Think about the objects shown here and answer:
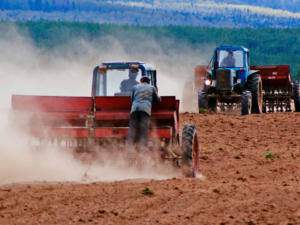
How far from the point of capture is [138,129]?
10.8 metres

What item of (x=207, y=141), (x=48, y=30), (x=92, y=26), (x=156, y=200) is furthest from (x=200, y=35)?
(x=156, y=200)

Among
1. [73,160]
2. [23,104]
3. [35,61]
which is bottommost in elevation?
[73,160]

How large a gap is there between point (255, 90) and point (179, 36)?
111 meters

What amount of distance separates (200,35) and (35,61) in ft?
190

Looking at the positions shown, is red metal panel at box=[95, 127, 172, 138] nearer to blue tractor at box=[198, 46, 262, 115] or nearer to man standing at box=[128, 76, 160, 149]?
man standing at box=[128, 76, 160, 149]

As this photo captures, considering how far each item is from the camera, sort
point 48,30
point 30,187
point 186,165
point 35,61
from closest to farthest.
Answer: point 30,187, point 186,165, point 35,61, point 48,30

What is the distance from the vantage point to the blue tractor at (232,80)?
2295 cm

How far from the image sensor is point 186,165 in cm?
1058

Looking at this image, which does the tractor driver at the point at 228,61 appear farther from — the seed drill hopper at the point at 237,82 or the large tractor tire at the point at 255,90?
the large tractor tire at the point at 255,90

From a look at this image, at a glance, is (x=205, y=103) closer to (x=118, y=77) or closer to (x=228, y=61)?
(x=228, y=61)

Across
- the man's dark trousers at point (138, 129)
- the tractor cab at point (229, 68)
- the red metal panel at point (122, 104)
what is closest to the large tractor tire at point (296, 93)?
the tractor cab at point (229, 68)

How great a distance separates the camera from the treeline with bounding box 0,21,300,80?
119 meters

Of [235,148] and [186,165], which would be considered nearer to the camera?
[186,165]

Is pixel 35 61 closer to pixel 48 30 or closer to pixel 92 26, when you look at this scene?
pixel 48 30
